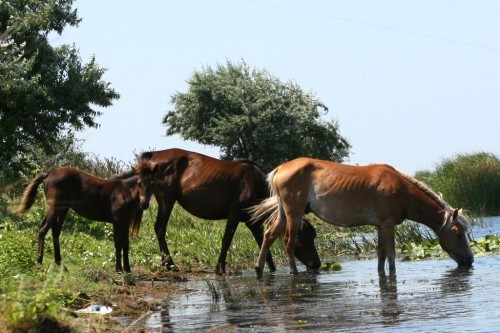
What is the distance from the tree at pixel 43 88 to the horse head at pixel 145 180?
46.9ft

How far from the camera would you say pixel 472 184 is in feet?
116

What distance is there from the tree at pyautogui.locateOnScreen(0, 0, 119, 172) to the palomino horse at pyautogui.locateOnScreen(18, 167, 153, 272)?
1397 cm

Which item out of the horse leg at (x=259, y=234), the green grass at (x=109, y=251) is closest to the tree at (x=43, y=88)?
the green grass at (x=109, y=251)

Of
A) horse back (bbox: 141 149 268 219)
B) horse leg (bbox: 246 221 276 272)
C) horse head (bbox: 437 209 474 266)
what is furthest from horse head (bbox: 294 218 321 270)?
horse head (bbox: 437 209 474 266)

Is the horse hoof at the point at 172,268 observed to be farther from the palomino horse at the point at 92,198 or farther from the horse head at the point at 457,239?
the horse head at the point at 457,239

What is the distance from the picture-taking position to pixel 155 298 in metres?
13.3

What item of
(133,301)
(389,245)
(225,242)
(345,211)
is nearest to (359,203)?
(345,211)

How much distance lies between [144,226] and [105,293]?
8.51 m

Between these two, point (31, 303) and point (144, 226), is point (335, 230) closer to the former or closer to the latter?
point (144, 226)

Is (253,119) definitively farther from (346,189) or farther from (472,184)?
(346,189)

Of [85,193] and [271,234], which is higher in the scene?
[85,193]

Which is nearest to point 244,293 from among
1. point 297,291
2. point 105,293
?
point 297,291

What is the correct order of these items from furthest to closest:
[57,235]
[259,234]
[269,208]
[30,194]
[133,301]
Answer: [259,234]
[269,208]
[30,194]
[57,235]
[133,301]

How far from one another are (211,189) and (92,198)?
246cm
